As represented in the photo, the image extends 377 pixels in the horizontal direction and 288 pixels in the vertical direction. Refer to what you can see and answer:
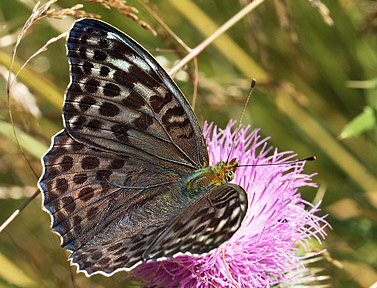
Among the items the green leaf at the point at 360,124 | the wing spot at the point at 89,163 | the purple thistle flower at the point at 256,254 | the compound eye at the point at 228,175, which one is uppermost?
the green leaf at the point at 360,124

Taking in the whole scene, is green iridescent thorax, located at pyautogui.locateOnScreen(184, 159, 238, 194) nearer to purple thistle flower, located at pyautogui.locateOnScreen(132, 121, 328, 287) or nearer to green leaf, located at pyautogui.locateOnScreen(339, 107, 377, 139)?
purple thistle flower, located at pyautogui.locateOnScreen(132, 121, 328, 287)

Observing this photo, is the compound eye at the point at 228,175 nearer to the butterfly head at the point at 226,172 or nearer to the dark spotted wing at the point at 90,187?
the butterfly head at the point at 226,172

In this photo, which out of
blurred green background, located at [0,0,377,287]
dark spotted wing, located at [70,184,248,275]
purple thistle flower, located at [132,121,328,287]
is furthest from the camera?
blurred green background, located at [0,0,377,287]

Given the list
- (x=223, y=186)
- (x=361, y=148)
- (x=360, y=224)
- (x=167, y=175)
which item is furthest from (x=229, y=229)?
(x=361, y=148)

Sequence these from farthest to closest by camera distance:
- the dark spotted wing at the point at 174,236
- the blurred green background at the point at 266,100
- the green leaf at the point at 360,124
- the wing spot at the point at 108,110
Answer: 1. the blurred green background at the point at 266,100
2. the green leaf at the point at 360,124
3. the wing spot at the point at 108,110
4. the dark spotted wing at the point at 174,236

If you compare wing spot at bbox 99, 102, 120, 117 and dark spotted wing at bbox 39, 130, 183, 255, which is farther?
wing spot at bbox 99, 102, 120, 117

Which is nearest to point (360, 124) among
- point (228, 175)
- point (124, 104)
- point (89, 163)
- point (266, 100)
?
point (228, 175)

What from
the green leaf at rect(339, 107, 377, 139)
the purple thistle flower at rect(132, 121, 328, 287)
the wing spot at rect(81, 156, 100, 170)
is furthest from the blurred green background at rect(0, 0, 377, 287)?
the wing spot at rect(81, 156, 100, 170)

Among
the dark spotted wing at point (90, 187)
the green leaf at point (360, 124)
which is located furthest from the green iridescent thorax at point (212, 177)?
the green leaf at point (360, 124)
